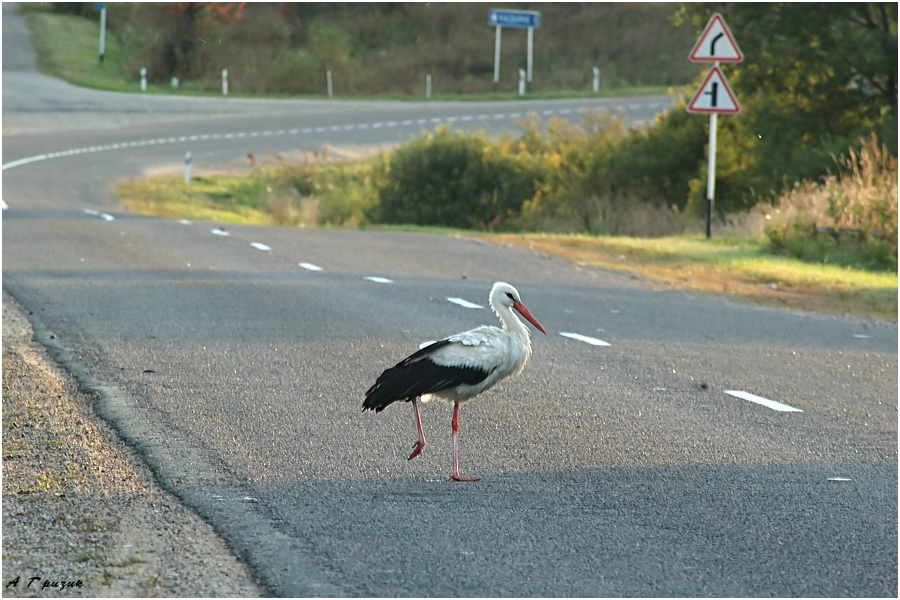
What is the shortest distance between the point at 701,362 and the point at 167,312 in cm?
494

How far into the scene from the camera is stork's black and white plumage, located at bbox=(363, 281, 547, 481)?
598 cm

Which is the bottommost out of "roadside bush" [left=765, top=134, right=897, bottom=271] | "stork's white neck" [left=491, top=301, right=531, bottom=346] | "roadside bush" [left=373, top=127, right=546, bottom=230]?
"stork's white neck" [left=491, top=301, right=531, bottom=346]

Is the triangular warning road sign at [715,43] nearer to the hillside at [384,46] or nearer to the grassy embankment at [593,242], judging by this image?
the grassy embankment at [593,242]

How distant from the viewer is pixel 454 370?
6.03 meters

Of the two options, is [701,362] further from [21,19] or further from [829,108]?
[21,19]

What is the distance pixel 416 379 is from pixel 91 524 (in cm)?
168

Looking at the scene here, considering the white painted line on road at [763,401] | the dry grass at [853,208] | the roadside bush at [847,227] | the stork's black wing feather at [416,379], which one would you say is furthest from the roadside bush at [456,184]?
the stork's black wing feather at [416,379]

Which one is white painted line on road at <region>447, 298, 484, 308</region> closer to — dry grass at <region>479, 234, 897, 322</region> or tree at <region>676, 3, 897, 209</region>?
dry grass at <region>479, 234, 897, 322</region>

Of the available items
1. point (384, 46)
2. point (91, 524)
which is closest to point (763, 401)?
point (91, 524)

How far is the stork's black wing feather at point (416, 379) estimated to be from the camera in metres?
5.97

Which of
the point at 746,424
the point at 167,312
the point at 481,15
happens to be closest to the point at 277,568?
the point at 746,424

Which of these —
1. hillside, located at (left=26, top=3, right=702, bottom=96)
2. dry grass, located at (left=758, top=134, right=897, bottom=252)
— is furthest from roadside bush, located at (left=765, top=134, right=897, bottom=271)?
hillside, located at (left=26, top=3, right=702, bottom=96)

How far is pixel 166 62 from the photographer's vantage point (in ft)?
172

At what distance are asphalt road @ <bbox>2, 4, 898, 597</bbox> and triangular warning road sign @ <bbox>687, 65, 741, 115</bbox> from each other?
15.1ft
